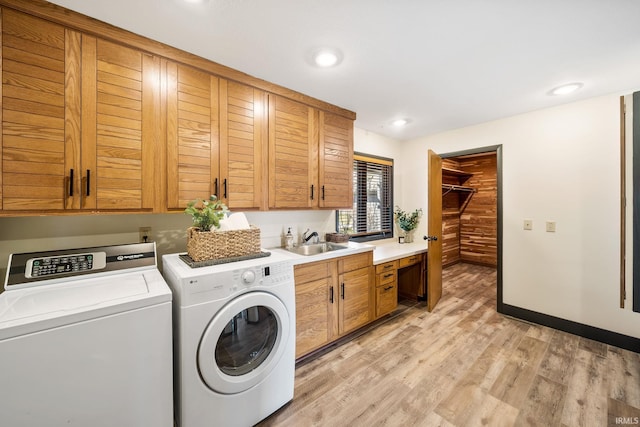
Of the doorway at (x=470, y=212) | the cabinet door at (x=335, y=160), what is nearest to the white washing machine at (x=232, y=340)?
the cabinet door at (x=335, y=160)

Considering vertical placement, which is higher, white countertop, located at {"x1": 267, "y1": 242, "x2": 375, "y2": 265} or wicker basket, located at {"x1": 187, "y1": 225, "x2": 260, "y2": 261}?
wicker basket, located at {"x1": 187, "y1": 225, "x2": 260, "y2": 261}

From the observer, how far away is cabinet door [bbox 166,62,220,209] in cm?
172

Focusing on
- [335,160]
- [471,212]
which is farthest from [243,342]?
[471,212]

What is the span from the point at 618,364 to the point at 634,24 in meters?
2.57

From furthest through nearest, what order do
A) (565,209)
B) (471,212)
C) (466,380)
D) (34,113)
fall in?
(471,212)
(565,209)
(466,380)
(34,113)

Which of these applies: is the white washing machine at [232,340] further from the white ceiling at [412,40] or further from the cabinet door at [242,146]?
the white ceiling at [412,40]

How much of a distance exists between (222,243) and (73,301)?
28.9 inches

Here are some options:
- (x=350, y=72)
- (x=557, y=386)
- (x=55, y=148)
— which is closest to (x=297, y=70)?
(x=350, y=72)

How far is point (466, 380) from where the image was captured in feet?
6.27

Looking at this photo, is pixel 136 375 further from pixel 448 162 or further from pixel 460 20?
pixel 448 162

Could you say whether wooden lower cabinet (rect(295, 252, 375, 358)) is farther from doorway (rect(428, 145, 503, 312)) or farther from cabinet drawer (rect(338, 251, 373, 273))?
doorway (rect(428, 145, 503, 312))

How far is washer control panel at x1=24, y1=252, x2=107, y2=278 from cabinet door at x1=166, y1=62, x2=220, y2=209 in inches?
19.9

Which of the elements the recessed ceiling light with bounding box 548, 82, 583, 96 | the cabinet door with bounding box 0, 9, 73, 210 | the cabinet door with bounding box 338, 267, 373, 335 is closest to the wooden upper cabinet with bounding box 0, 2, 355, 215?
the cabinet door with bounding box 0, 9, 73, 210

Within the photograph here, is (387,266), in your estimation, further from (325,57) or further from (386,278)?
(325,57)
